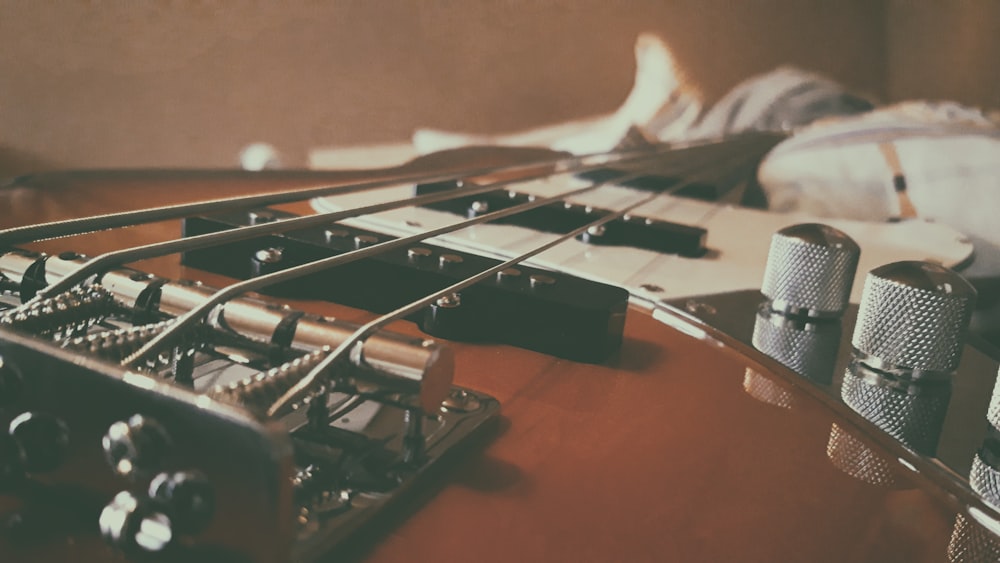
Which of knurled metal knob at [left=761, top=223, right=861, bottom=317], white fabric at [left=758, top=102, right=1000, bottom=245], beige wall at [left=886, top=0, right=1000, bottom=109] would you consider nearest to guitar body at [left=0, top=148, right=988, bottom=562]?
knurled metal knob at [left=761, top=223, right=861, bottom=317]

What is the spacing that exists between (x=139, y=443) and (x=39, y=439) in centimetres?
7

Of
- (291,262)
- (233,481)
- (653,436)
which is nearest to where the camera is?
(233,481)

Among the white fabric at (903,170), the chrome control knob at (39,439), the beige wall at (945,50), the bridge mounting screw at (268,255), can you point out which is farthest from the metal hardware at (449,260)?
the beige wall at (945,50)

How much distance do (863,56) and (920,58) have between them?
0.15 m

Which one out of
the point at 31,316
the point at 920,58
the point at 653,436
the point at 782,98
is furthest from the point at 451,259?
the point at 920,58

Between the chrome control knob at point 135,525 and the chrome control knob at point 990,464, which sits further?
the chrome control knob at point 990,464

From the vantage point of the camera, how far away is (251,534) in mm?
312

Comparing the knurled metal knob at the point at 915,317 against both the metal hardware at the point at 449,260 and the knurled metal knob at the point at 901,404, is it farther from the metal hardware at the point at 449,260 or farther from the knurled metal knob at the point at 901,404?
the metal hardware at the point at 449,260

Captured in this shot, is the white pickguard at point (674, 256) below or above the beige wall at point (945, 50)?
below

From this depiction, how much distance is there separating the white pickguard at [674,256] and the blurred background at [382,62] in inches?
19.1

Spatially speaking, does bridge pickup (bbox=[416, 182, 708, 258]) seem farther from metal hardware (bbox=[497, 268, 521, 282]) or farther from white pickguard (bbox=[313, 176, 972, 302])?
metal hardware (bbox=[497, 268, 521, 282])

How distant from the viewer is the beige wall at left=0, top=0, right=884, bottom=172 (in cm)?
132

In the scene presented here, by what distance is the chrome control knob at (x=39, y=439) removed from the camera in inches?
13.6

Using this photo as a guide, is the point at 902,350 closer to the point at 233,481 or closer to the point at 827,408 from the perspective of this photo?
the point at 827,408
